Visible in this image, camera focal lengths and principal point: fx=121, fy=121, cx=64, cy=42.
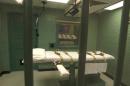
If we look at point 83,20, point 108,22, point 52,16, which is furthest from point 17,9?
point 83,20

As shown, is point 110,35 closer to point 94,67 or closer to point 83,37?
point 94,67

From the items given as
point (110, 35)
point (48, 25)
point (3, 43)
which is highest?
point (48, 25)

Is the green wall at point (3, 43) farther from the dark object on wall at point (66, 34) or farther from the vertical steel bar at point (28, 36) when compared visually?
the vertical steel bar at point (28, 36)

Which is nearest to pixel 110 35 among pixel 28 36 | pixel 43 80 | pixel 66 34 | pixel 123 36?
pixel 66 34

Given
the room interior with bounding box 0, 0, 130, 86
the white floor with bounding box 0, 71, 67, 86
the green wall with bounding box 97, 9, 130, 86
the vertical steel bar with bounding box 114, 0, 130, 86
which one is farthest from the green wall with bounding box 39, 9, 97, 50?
the vertical steel bar with bounding box 114, 0, 130, 86

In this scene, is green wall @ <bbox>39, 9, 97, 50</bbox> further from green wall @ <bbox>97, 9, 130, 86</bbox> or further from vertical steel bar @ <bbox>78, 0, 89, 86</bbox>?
vertical steel bar @ <bbox>78, 0, 89, 86</bbox>

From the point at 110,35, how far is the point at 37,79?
2902 millimetres

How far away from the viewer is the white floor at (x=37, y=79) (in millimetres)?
3516

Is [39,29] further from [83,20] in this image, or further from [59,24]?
[83,20]

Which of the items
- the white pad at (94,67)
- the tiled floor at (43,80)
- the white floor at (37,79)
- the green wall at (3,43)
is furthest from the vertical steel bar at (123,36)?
the green wall at (3,43)

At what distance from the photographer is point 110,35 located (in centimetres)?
430

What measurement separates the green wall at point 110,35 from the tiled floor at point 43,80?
3.49 ft

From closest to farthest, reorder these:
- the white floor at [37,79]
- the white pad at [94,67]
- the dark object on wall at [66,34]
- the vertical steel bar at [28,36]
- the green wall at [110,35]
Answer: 1. the vertical steel bar at [28,36]
2. the white pad at [94,67]
3. the white floor at [37,79]
4. the green wall at [110,35]
5. the dark object on wall at [66,34]

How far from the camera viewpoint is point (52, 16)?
468 cm
